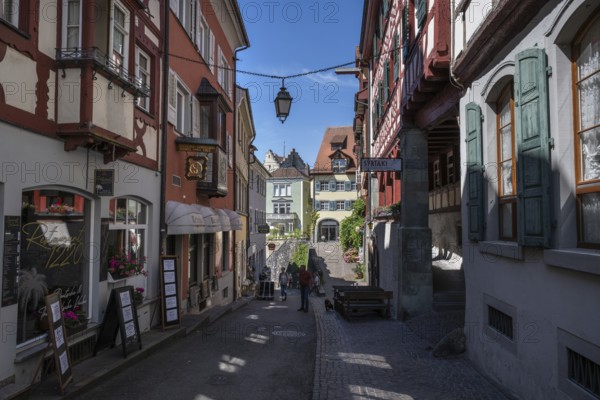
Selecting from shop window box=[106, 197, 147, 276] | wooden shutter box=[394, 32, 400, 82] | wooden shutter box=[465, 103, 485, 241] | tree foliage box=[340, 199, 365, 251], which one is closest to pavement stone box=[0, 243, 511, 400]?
shop window box=[106, 197, 147, 276]

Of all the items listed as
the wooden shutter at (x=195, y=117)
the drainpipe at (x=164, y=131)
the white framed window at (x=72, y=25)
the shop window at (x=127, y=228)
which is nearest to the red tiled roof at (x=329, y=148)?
the wooden shutter at (x=195, y=117)

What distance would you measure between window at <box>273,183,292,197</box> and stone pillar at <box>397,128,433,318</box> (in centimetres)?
4905

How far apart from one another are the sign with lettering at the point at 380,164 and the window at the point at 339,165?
42969 millimetres

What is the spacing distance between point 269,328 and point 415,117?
20.8 ft

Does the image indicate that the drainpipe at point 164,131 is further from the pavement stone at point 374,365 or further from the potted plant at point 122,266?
the pavement stone at point 374,365

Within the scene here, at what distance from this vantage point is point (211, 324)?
12.6m

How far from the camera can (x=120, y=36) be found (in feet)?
26.8

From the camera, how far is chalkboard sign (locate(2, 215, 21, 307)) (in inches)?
220

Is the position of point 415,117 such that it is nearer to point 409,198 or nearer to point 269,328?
point 409,198

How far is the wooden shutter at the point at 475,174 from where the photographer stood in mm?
6906

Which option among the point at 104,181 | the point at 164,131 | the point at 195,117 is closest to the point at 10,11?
the point at 104,181

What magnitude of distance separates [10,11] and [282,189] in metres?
55.7

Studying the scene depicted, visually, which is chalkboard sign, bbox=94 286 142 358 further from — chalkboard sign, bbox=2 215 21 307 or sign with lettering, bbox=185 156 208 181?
sign with lettering, bbox=185 156 208 181

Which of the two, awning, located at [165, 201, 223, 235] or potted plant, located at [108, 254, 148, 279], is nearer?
potted plant, located at [108, 254, 148, 279]
